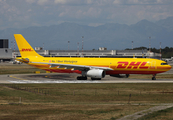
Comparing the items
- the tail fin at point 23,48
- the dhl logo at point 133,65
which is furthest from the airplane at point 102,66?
the tail fin at point 23,48

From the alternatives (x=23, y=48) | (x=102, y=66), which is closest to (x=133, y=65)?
(x=102, y=66)

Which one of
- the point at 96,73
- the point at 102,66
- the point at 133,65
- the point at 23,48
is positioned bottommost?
the point at 96,73

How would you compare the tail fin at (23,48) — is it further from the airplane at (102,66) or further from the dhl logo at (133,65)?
the dhl logo at (133,65)

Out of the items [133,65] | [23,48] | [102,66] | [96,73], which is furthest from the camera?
[23,48]

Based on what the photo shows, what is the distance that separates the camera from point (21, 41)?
214ft

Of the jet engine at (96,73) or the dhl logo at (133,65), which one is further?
the dhl logo at (133,65)

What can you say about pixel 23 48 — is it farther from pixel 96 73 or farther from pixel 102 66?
pixel 96 73

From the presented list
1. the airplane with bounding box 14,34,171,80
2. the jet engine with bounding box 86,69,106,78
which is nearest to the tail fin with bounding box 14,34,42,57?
the airplane with bounding box 14,34,171,80

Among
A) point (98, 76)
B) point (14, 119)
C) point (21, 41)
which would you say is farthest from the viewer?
point (21, 41)

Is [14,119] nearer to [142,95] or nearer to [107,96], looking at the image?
[107,96]

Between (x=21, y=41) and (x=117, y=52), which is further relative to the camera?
(x=117, y=52)

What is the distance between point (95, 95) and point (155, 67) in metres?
23.1

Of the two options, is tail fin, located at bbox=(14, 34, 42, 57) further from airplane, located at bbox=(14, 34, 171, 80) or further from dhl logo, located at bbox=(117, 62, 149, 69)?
dhl logo, located at bbox=(117, 62, 149, 69)

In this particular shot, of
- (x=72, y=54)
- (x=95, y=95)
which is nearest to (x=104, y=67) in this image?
(x=95, y=95)
